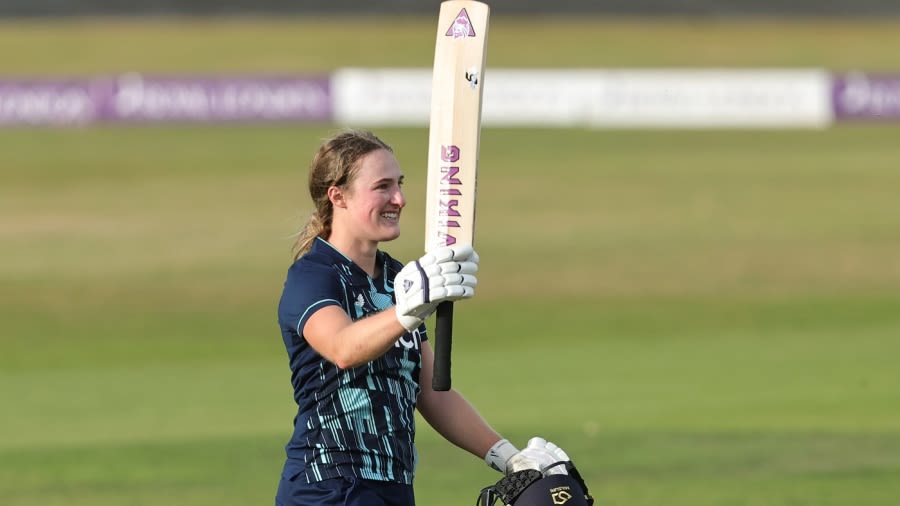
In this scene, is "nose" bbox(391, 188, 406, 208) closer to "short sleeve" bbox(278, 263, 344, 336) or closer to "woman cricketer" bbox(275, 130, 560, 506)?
"woman cricketer" bbox(275, 130, 560, 506)

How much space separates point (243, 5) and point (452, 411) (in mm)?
44479

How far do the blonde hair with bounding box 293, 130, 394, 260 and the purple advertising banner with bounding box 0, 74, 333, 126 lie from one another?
29.0m

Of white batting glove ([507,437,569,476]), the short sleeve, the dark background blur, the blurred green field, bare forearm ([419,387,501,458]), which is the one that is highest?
the dark background blur

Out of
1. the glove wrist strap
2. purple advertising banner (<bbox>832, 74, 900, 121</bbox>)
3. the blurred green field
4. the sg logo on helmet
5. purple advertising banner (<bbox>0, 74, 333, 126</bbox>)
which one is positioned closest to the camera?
the sg logo on helmet

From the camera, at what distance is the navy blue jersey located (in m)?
4.89

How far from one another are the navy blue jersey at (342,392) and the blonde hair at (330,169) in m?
0.15

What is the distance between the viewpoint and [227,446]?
1151cm

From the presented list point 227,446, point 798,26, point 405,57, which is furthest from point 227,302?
point 798,26

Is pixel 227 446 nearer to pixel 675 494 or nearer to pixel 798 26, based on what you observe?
pixel 675 494

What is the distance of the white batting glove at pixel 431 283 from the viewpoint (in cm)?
444

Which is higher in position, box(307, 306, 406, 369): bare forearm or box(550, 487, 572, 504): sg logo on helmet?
box(307, 306, 406, 369): bare forearm

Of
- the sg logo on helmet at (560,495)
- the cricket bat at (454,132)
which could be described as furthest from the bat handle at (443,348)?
the sg logo on helmet at (560,495)

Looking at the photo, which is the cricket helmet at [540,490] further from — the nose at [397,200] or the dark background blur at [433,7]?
the dark background blur at [433,7]

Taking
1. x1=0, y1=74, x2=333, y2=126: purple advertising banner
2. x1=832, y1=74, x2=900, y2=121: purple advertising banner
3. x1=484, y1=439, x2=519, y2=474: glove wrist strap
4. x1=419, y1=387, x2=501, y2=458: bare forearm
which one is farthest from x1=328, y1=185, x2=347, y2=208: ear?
x1=832, y1=74, x2=900, y2=121: purple advertising banner
